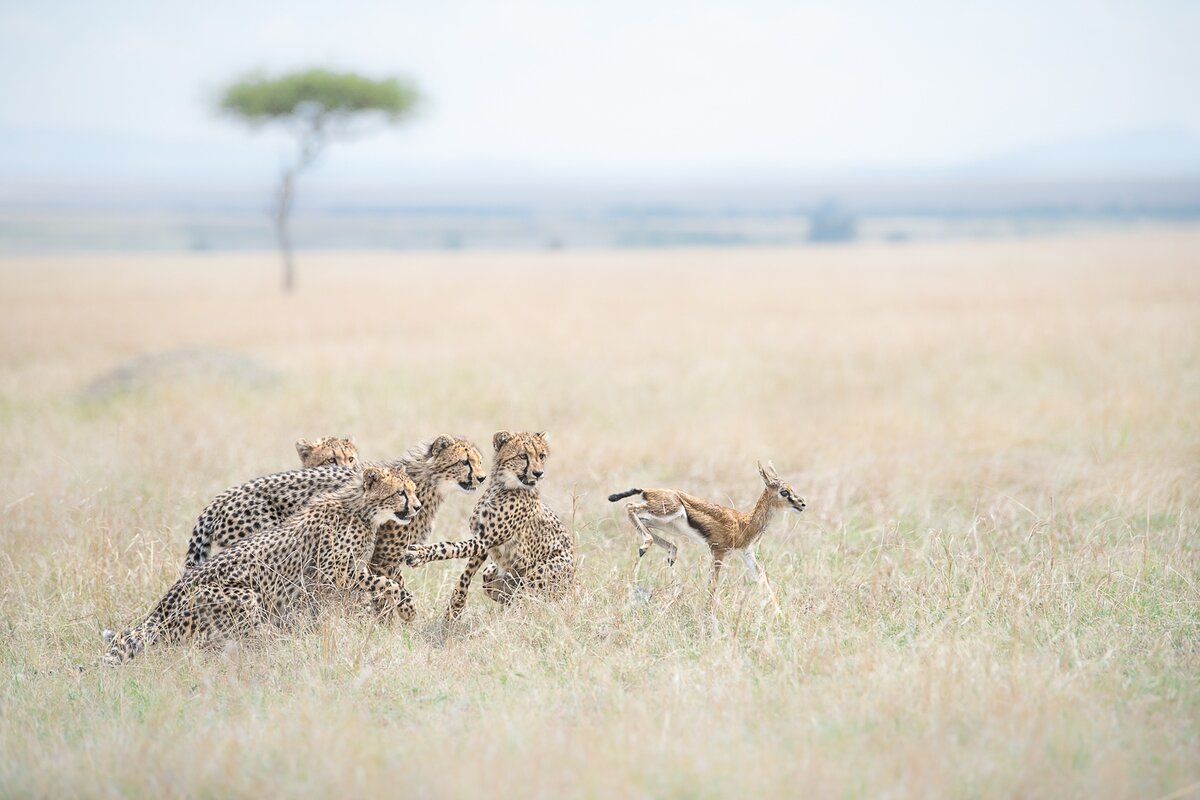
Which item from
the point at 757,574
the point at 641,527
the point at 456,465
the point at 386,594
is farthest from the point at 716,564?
the point at 386,594

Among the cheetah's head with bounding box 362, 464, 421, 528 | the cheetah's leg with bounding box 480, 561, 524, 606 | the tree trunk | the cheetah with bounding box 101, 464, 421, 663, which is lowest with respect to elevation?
the cheetah's leg with bounding box 480, 561, 524, 606

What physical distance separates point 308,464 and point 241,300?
2232cm

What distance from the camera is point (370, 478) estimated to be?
16.2ft

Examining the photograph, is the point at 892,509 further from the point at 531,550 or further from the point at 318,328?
the point at 318,328

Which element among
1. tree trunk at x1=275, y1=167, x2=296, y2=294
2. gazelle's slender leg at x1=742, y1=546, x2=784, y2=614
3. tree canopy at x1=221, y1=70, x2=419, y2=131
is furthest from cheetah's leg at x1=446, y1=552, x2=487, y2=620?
tree canopy at x1=221, y1=70, x2=419, y2=131

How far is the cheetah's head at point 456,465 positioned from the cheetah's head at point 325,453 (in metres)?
0.81

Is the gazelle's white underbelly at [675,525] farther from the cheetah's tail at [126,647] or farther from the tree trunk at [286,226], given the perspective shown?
the tree trunk at [286,226]

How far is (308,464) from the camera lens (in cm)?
589

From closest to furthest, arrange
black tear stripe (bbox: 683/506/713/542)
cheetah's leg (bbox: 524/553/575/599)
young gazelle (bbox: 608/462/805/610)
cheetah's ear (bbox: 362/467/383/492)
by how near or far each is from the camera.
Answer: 1. cheetah's ear (bbox: 362/467/383/492)
2. young gazelle (bbox: 608/462/805/610)
3. black tear stripe (bbox: 683/506/713/542)
4. cheetah's leg (bbox: 524/553/575/599)

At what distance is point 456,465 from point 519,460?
11.3 inches

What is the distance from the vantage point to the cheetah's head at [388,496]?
4934mm

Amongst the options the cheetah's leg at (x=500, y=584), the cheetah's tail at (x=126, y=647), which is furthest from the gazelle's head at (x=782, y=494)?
the cheetah's tail at (x=126, y=647)

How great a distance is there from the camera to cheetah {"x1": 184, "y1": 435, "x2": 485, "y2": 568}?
5207mm

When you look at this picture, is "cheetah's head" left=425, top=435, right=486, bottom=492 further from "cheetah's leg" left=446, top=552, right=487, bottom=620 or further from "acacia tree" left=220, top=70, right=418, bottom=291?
"acacia tree" left=220, top=70, right=418, bottom=291
